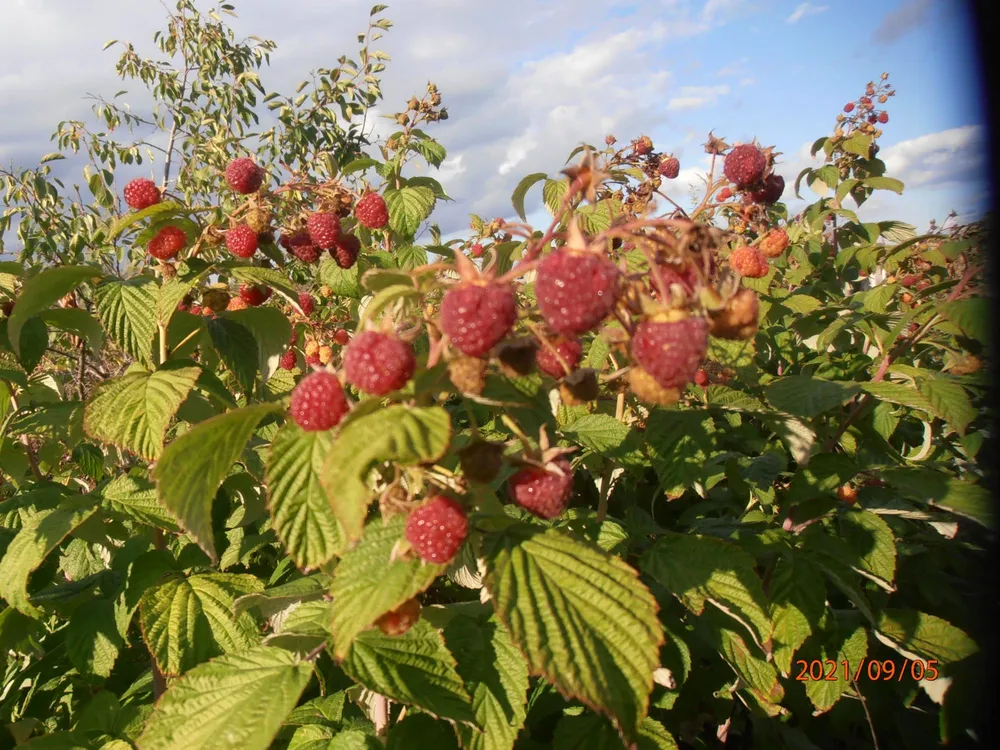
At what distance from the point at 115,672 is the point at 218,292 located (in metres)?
1.32

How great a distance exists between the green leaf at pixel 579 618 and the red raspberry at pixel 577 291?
35 centimetres

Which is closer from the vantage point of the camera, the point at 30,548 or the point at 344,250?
the point at 30,548

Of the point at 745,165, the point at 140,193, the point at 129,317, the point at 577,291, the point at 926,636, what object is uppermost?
the point at 140,193

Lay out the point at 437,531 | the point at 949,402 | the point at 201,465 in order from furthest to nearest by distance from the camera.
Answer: the point at 949,402 → the point at 201,465 → the point at 437,531

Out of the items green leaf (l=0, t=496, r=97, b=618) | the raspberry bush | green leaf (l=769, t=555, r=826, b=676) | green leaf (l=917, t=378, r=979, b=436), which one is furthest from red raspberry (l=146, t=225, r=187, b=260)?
green leaf (l=917, t=378, r=979, b=436)

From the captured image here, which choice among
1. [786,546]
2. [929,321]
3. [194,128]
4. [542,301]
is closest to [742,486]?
[786,546]

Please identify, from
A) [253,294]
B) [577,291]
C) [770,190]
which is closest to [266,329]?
[253,294]

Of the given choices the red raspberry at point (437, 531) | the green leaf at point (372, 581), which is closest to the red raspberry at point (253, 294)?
the green leaf at point (372, 581)

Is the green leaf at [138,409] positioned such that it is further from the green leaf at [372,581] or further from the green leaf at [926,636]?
the green leaf at [926,636]

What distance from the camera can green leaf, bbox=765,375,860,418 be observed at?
162 centimetres

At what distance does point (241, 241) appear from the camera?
161 centimetres

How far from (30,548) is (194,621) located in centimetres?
48

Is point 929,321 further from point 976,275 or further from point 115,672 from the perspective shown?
point 115,672

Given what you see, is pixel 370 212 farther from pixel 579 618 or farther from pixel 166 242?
pixel 579 618
